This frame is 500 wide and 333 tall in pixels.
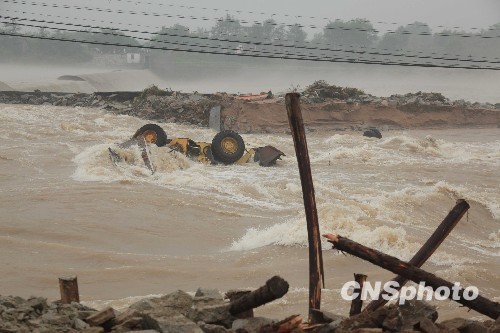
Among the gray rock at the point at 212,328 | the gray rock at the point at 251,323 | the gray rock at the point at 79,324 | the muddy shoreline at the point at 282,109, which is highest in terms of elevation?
the muddy shoreline at the point at 282,109

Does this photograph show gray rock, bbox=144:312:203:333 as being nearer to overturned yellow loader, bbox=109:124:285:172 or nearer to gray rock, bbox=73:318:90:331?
gray rock, bbox=73:318:90:331

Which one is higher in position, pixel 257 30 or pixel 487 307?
pixel 257 30

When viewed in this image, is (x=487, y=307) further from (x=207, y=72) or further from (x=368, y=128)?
(x=207, y=72)

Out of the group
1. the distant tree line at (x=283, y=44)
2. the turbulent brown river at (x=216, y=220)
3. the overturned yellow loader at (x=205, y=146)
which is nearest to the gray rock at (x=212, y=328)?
the turbulent brown river at (x=216, y=220)

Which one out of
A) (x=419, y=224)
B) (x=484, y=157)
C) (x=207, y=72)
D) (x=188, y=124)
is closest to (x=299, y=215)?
(x=419, y=224)

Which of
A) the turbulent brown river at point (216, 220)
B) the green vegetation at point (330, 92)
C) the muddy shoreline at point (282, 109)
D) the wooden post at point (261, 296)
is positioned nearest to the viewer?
the wooden post at point (261, 296)

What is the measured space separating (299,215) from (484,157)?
1485cm

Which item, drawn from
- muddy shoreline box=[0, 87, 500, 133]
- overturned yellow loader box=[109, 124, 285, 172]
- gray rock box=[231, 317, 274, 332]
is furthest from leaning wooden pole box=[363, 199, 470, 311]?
muddy shoreline box=[0, 87, 500, 133]

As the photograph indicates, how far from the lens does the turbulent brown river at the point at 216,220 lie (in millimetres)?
10422

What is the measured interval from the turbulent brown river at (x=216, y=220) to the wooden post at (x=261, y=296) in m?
3.73

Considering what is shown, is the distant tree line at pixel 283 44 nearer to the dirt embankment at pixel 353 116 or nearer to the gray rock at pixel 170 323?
the dirt embankment at pixel 353 116

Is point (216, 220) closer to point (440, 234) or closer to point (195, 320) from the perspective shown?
point (195, 320)

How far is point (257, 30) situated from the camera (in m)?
90.3

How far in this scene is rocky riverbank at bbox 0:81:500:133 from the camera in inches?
1304
